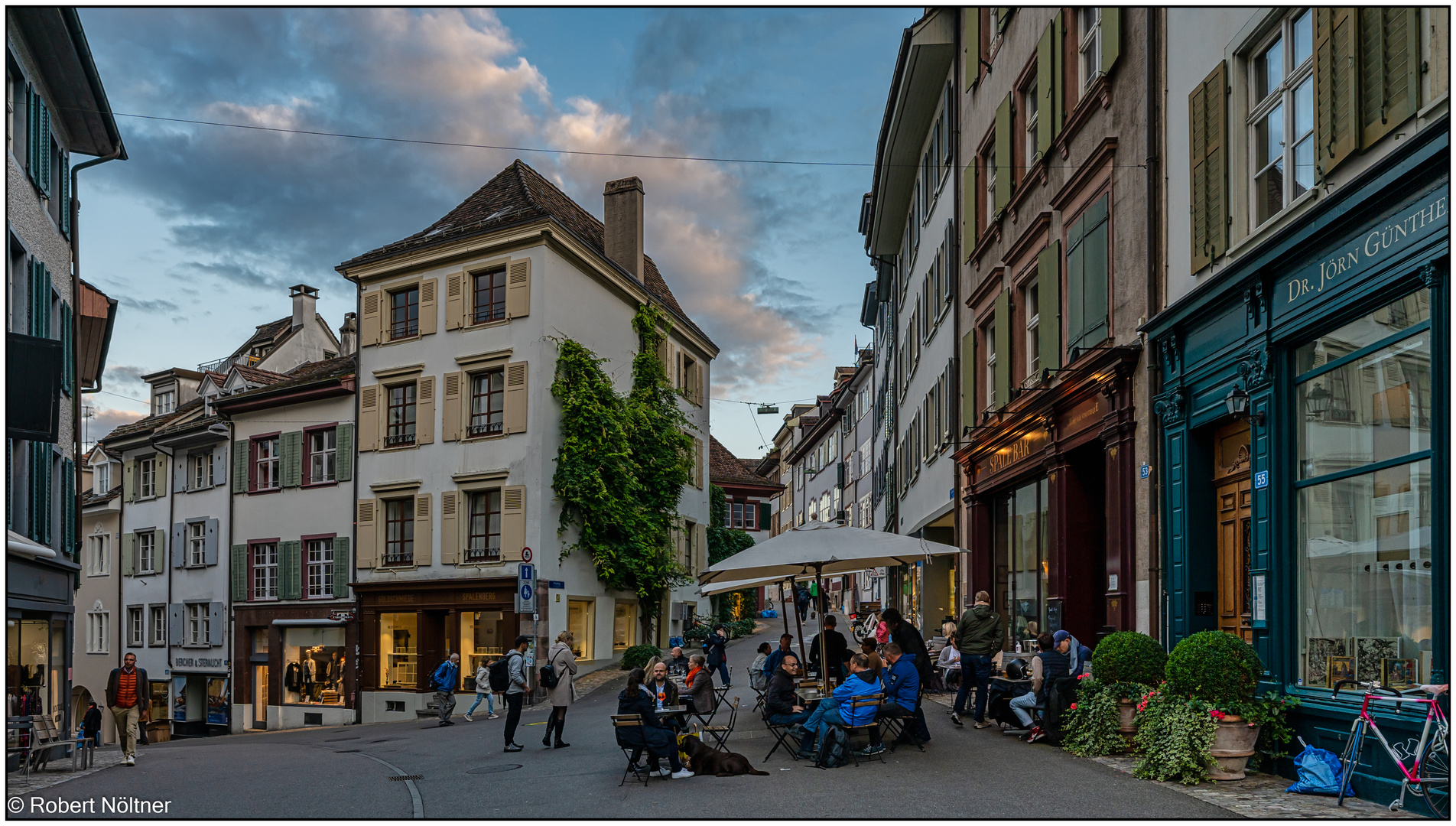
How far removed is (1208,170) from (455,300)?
23.8m

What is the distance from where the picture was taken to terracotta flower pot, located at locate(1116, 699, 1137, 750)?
39.1 ft

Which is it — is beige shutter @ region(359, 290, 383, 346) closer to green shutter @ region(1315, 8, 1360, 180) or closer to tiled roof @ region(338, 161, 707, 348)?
tiled roof @ region(338, 161, 707, 348)

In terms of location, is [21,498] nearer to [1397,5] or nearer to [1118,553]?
[1118,553]

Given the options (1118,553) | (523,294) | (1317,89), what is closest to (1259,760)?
(1118,553)

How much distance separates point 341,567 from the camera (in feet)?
112

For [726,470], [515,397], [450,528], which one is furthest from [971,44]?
[726,470]

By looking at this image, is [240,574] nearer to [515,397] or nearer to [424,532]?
[424,532]

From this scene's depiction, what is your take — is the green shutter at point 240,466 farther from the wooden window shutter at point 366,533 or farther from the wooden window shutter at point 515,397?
the wooden window shutter at point 515,397

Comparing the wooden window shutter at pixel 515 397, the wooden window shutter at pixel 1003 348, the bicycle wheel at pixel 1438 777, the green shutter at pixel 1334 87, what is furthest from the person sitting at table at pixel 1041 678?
the wooden window shutter at pixel 515 397

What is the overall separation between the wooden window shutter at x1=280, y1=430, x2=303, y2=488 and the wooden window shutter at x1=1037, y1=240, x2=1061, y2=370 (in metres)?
24.7

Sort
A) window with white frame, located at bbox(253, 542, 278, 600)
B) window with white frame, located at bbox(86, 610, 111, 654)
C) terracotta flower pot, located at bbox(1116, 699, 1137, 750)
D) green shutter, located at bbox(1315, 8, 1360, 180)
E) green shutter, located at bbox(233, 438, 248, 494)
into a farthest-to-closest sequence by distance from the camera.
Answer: window with white frame, located at bbox(86, 610, 111, 654) → green shutter, located at bbox(233, 438, 248, 494) → window with white frame, located at bbox(253, 542, 278, 600) → terracotta flower pot, located at bbox(1116, 699, 1137, 750) → green shutter, located at bbox(1315, 8, 1360, 180)

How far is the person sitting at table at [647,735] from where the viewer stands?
12.0 metres

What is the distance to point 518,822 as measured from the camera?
9.57 meters

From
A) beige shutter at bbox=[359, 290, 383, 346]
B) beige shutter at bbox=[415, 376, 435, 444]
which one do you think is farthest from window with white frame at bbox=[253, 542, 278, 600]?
beige shutter at bbox=[359, 290, 383, 346]
